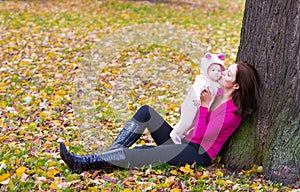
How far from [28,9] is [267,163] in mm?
8949

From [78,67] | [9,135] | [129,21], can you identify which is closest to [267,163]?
[9,135]

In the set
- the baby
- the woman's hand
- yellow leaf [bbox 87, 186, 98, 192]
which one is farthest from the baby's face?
yellow leaf [bbox 87, 186, 98, 192]

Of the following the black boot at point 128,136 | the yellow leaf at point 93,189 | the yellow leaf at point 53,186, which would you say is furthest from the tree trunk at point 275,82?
the yellow leaf at point 53,186

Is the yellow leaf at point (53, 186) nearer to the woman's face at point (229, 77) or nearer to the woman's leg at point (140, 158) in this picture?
the woman's leg at point (140, 158)

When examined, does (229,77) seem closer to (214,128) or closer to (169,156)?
(214,128)

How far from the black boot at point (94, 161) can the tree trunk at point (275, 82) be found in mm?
1044

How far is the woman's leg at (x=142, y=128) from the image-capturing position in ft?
13.2

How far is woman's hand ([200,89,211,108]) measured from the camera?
12.3 feet

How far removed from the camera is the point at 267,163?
3.61 m

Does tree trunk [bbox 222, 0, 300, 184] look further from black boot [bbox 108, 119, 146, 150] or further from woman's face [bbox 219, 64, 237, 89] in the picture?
black boot [bbox 108, 119, 146, 150]

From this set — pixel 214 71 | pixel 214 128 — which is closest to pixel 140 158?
pixel 214 128

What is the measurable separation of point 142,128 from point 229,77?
904 millimetres

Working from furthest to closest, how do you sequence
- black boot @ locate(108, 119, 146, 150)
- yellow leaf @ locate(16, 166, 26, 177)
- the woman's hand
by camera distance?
black boot @ locate(108, 119, 146, 150), the woman's hand, yellow leaf @ locate(16, 166, 26, 177)

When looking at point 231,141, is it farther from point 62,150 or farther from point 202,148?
point 62,150
